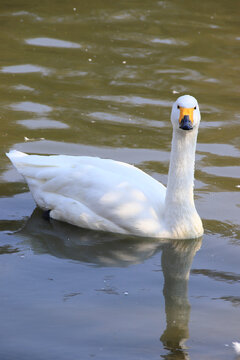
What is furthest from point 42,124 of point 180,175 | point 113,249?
point 113,249

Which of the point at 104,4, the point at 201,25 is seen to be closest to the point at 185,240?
the point at 201,25

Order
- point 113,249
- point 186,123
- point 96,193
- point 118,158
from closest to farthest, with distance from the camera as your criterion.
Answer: point 186,123
point 113,249
point 96,193
point 118,158

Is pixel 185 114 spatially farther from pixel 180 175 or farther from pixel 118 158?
pixel 118 158

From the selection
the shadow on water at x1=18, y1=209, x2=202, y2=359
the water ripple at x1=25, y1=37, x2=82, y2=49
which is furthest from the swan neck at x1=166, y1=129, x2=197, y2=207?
the water ripple at x1=25, y1=37, x2=82, y2=49

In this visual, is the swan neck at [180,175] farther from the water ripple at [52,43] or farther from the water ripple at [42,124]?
the water ripple at [52,43]

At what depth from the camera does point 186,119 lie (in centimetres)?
605

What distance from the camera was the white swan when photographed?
643 cm

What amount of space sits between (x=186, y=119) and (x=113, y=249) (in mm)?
1224

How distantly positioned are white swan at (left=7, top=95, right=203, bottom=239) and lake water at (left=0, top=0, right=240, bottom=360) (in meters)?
0.13

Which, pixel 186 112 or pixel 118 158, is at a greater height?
pixel 186 112

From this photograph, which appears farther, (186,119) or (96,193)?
(96,193)

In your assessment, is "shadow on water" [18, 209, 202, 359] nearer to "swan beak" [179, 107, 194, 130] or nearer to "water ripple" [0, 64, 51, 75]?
"swan beak" [179, 107, 194, 130]

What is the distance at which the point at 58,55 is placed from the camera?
11594 millimetres

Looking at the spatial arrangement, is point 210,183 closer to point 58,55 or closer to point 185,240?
point 185,240
